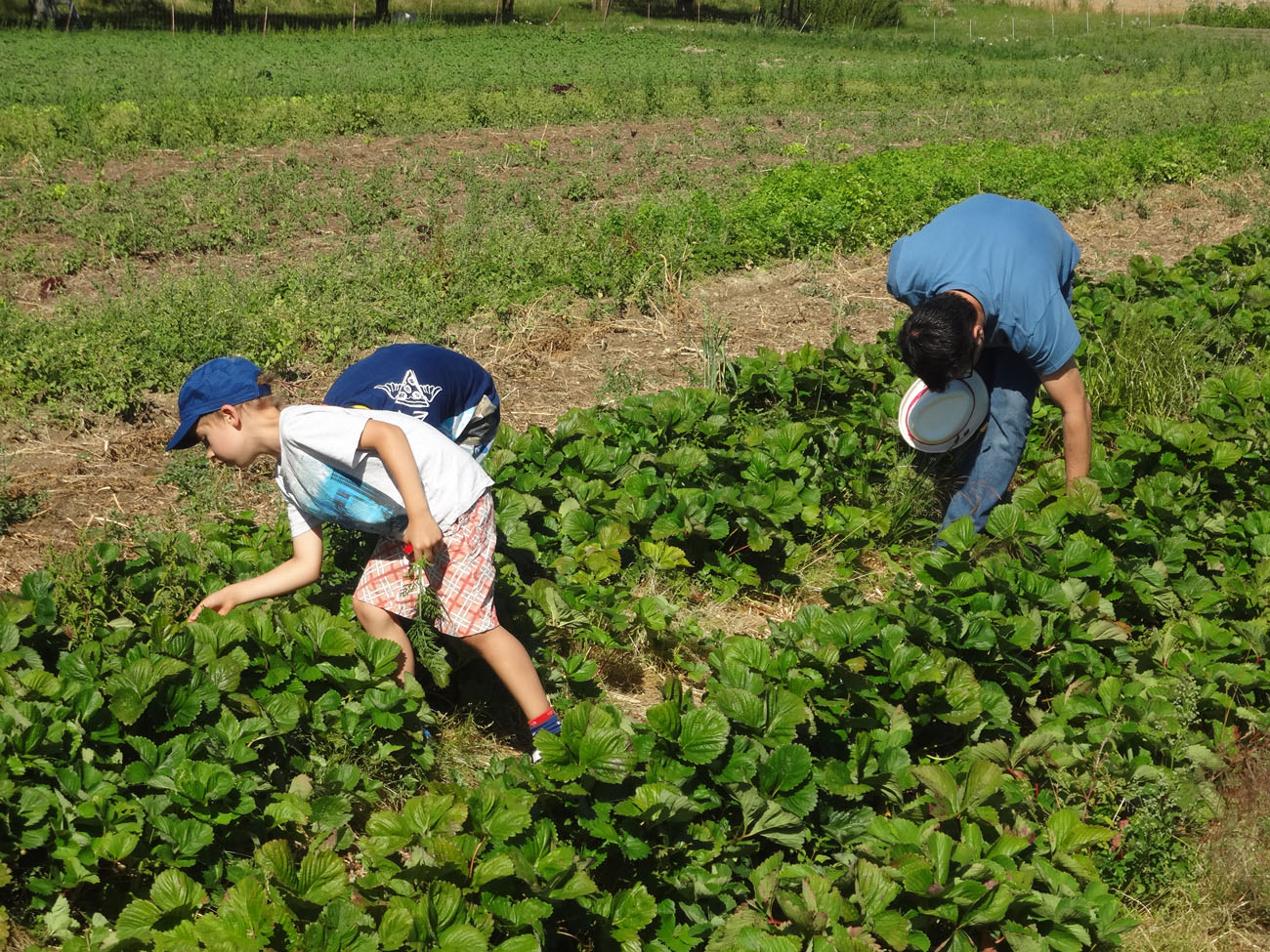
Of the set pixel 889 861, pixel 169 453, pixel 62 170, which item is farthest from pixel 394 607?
pixel 62 170

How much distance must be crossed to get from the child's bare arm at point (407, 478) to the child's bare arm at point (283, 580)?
435mm

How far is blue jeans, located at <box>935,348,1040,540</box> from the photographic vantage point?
430 cm

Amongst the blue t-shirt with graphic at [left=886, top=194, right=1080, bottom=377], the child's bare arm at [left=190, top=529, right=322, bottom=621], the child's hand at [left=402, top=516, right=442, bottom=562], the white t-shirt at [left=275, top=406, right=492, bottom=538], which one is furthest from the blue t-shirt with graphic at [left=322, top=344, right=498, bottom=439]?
the blue t-shirt with graphic at [left=886, top=194, right=1080, bottom=377]

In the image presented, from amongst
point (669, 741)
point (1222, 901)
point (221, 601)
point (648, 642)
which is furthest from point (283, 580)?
point (1222, 901)

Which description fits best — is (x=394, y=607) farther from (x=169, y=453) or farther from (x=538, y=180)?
(x=538, y=180)

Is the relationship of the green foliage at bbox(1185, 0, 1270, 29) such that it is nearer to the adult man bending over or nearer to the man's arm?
the adult man bending over

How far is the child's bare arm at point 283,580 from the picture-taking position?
316cm

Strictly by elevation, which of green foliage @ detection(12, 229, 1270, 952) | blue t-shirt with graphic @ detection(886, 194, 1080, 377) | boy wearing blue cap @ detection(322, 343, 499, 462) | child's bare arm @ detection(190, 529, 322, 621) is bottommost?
green foliage @ detection(12, 229, 1270, 952)

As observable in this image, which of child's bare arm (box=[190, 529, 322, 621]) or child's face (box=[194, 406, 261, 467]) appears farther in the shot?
child's bare arm (box=[190, 529, 322, 621])

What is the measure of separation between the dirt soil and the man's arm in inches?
84.9

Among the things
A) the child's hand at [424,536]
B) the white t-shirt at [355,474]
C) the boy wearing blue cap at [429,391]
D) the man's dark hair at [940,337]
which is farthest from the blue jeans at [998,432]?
the child's hand at [424,536]

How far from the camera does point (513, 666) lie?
3180 mm

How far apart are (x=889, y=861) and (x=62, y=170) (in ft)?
34.6

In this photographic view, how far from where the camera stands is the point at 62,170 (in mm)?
10680
